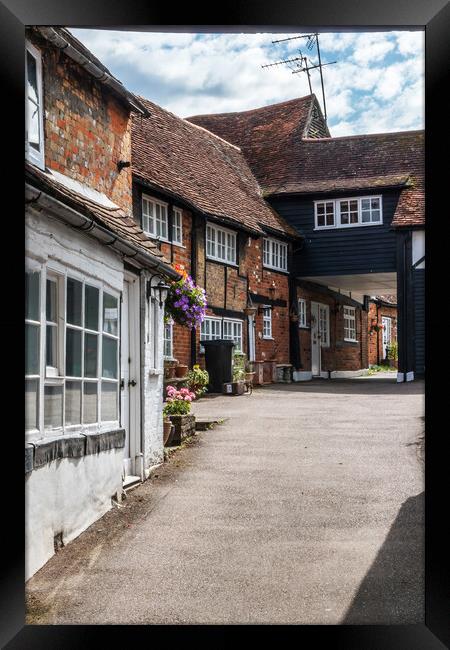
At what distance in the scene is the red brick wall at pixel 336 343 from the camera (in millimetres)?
20219

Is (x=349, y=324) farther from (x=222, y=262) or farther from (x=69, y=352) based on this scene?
(x=69, y=352)

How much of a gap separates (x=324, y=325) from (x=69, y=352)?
54.2 feet

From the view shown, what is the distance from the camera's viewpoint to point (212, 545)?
17.9 feet

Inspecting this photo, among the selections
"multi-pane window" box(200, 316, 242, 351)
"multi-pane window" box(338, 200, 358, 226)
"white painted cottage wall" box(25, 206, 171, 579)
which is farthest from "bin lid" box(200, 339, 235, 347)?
"white painted cottage wall" box(25, 206, 171, 579)

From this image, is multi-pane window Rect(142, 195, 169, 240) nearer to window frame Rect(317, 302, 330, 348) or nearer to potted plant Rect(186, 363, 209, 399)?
potted plant Rect(186, 363, 209, 399)

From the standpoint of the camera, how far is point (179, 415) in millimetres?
9148

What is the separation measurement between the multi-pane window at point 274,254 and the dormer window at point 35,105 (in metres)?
11.4

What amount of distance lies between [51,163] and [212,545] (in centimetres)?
392

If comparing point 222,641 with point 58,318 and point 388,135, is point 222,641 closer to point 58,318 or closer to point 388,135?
point 58,318

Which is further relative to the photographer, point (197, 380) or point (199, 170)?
point (199, 170)

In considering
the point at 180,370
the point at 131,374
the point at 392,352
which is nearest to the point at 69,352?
the point at 131,374

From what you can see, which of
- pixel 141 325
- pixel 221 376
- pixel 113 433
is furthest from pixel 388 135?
pixel 113 433

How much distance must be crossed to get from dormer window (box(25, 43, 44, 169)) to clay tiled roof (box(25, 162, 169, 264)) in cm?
56
